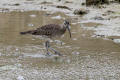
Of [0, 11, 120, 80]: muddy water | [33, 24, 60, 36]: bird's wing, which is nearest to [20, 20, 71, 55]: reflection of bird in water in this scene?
[33, 24, 60, 36]: bird's wing

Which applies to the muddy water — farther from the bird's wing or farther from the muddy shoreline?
the bird's wing

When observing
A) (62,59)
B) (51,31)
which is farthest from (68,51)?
(62,59)

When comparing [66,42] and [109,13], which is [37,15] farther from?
[66,42]

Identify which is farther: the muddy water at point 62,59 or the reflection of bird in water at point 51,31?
the reflection of bird in water at point 51,31

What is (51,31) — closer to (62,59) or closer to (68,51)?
(68,51)

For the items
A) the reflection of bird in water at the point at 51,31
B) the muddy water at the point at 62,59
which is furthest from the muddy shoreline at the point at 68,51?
the reflection of bird in water at the point at 51,31

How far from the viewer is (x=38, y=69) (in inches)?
296

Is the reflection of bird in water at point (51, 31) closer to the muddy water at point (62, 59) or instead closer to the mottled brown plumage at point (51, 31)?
the mottled brown plumage at point (51, 31)

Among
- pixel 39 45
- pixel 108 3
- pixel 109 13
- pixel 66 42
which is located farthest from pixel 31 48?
pixel 108 3

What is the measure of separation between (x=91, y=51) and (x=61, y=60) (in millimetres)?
1209

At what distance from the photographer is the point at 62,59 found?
8562 mm

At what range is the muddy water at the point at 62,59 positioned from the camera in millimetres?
7139

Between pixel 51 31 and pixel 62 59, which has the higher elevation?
pixel 51 31

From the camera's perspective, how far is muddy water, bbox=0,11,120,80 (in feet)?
23.4
